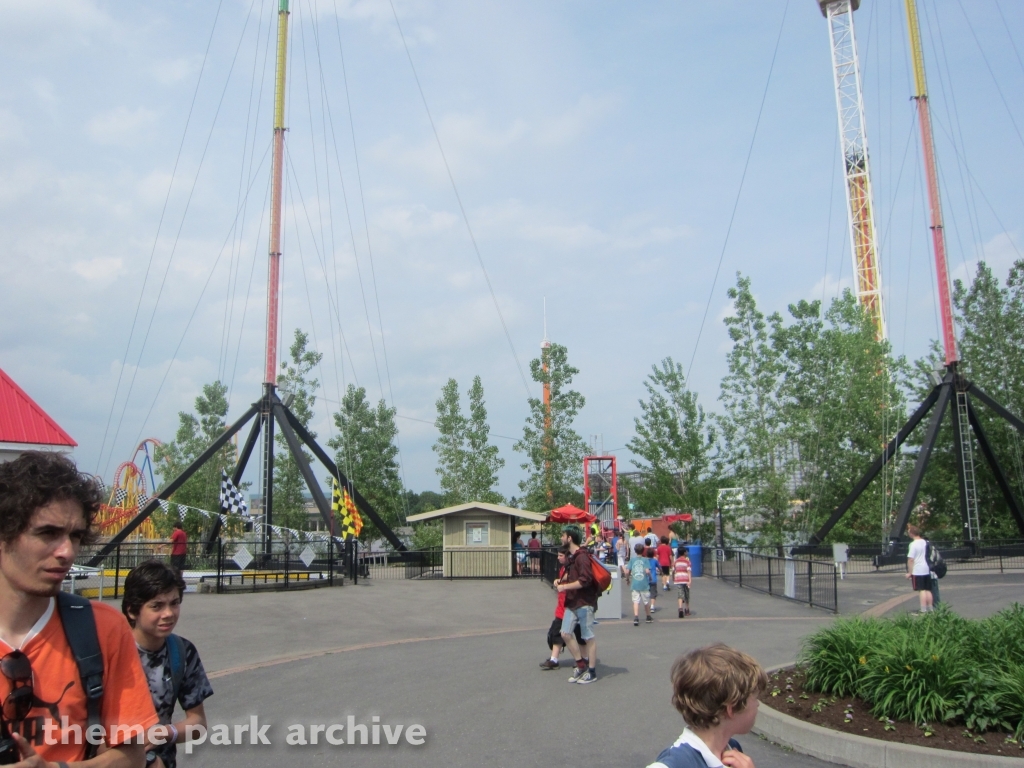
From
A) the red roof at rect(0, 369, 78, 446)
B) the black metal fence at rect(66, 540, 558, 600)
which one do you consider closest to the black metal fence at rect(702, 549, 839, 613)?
the black metal fence at rect(66, 540, 558, 600)

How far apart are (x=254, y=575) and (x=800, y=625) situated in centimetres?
1317

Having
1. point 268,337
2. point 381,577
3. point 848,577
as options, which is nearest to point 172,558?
point 381,577

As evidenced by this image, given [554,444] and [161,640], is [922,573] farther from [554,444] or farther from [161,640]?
[554,444]

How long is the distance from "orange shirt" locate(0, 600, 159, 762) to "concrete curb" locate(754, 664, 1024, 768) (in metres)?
5.62

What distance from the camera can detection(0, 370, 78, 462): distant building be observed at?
62.2ft

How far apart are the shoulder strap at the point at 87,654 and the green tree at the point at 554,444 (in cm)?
3848

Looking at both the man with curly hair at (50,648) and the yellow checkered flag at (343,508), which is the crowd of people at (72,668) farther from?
the yellow checkered flag at (343,508)

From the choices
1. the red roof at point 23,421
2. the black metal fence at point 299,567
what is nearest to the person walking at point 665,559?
the black metal fence at point 299,567

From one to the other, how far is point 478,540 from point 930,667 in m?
20.0

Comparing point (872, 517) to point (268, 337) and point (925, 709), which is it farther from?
point (925, 709)

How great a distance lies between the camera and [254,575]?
21.0 metres

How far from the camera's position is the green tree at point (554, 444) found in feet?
134

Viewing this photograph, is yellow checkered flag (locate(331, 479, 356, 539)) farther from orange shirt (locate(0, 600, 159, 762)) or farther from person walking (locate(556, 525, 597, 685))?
orange shirt (locate(0, 600, 159, 762))

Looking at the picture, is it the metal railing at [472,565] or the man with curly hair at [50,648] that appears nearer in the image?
the man with curly hair at [50,648]
